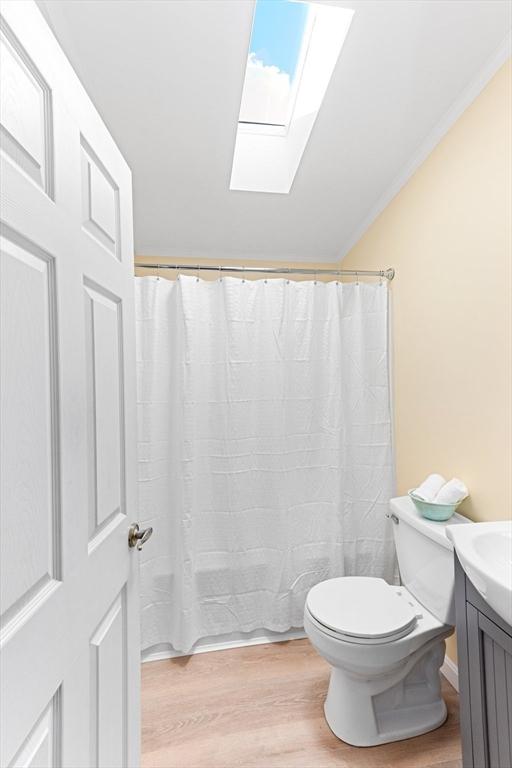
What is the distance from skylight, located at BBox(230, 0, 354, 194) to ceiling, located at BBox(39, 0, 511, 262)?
0.08 meters

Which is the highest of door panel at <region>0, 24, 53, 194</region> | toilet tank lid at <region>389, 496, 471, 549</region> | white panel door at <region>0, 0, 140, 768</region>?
door panel at <region>0, 24, 53, 194</region>

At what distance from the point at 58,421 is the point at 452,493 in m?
1.41

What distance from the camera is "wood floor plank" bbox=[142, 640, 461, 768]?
1392 mm

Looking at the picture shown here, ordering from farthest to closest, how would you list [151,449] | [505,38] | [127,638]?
1. [151,449]
2. [505,38]
3. [127,638]

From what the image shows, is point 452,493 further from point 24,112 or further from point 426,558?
point 24,112

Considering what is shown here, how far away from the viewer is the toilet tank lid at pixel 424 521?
4.69 feet

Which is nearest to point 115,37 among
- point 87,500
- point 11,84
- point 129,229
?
point 129,229

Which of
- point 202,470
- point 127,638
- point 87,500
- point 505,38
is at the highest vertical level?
point 505,38

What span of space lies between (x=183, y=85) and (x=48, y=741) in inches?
77.1

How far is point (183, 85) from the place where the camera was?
5.19 feet

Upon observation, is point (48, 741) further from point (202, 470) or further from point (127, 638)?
point (202, 470)

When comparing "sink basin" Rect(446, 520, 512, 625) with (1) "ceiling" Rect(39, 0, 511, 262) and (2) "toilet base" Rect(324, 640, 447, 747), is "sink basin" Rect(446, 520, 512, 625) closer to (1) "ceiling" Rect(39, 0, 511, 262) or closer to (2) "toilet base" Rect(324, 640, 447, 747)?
(2) "toilet base" Rect(324, 640, 447, 747)

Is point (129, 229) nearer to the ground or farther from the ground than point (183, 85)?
nearer to the ground

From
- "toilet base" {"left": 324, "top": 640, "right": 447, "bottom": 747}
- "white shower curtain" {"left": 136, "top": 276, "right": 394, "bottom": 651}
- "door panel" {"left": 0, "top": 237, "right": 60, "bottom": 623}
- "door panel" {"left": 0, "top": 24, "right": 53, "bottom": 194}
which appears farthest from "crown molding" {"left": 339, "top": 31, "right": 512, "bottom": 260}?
"toilet base" {"left": 324, "top": 640, "right": 447, "bottom": 747}
